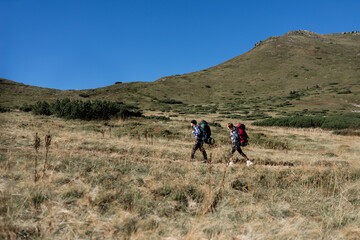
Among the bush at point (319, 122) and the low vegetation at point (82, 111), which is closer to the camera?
the low vegetation at point (82, 111)

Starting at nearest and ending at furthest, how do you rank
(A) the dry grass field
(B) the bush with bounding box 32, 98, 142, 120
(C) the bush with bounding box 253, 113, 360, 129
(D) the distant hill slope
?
(A) the dry grass field → (B) the bush with bounding box 32, 98, 142, 120 → (C) the bush with bounding box 253, 113, 360, 129 → (D) the distant hill slope

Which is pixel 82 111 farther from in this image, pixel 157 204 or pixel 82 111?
pixel 157 204

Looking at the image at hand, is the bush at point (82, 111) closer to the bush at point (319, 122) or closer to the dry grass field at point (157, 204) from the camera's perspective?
the dry grass field at point (157, 204)

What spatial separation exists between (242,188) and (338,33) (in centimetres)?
16771

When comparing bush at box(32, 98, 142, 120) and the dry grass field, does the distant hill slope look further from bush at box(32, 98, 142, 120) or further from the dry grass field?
the dry grass field

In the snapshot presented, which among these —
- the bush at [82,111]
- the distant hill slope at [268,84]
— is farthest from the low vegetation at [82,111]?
the distant hill slope at [268,84]

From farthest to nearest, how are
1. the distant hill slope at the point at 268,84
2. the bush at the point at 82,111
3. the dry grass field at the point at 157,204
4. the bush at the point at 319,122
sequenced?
1. the distant hill slope at the point at 268,84
2. the bush at the point at 319,122
3. the bush at the point at 82,111
4. the dry grass field at the point at 157,204

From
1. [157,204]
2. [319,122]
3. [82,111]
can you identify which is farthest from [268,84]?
[157,204]

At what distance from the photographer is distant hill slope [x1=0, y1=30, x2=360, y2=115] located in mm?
52000

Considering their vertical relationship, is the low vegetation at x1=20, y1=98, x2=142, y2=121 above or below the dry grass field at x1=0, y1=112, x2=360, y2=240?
above

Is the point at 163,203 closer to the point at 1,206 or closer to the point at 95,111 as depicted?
the point at 1,206

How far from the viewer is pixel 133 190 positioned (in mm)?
5125

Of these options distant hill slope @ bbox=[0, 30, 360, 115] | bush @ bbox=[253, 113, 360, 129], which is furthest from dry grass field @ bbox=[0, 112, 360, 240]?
distant hill slope @ bbox=[0, 30, 360, 115]

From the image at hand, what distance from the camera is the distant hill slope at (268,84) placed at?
5200cm
